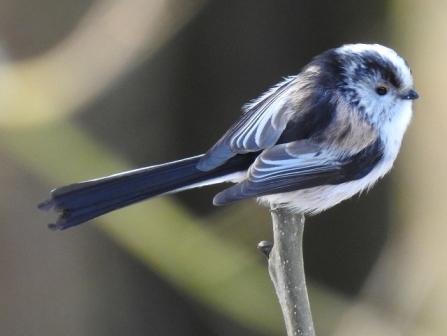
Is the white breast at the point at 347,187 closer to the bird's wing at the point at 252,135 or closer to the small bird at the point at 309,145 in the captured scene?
the small bird at the point at 309,145

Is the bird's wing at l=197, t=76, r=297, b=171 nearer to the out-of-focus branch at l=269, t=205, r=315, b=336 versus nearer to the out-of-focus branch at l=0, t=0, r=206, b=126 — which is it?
the out-of-focus branch at l=269, t=205, r=315, b=336

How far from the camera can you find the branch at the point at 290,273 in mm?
1085

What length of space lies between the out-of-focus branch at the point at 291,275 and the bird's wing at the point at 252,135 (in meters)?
0.17

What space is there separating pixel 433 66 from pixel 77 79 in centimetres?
101

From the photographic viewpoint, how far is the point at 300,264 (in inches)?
44.3

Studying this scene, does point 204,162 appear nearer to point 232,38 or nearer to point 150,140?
point 150,140

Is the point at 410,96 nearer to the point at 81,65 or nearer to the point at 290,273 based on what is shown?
the point at 290,273

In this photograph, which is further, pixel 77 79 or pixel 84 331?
pixel 84 331

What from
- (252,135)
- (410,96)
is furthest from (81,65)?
(410,96)

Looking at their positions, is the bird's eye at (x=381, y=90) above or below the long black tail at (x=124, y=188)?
below

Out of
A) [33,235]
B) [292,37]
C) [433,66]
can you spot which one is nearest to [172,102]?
[292,37]

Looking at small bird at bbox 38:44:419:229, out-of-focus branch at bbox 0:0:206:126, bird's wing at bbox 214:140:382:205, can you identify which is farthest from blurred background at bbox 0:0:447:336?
bird's wing at bbox 214:140:382:205

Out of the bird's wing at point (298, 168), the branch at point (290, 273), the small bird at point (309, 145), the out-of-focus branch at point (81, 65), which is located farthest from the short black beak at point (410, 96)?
the out-of-focus branch at point (81, 65)

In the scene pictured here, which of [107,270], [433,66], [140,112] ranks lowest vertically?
[107,270]
